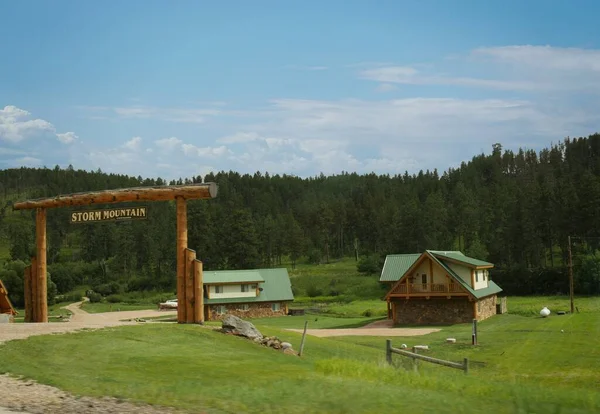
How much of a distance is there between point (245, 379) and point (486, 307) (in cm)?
4171

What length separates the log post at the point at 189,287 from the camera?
2328 cm

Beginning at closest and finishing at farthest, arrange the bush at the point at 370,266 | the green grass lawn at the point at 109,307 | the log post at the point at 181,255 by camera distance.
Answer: the log post at the point at 181,255
the green grass lawn at the point at 109,307
the bush at the point at 370,266

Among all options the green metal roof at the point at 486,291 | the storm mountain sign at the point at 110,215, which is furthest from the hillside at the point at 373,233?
the storm mountain sign at the point at 110,215

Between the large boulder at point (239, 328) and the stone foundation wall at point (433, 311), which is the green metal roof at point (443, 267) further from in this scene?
the large boulder at point (239, 328)

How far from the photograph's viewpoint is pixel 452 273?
4966 centimetres

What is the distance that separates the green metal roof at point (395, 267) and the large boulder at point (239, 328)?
1409 inches

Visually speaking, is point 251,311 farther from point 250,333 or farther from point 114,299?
point 250,333

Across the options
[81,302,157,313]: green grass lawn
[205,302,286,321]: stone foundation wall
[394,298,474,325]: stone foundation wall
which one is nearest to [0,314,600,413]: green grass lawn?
[394,298,474,325]: stone foundation wall

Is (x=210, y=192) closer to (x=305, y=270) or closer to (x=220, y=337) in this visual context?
(x=220, y=337)

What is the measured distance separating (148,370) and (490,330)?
2978 centimetres

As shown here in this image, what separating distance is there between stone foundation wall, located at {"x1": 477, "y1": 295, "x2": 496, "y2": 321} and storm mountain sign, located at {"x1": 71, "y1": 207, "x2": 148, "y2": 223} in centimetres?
3211

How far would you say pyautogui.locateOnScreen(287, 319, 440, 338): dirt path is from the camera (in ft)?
133

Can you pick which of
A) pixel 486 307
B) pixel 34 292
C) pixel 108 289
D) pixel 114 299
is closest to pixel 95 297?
pixel 114 299

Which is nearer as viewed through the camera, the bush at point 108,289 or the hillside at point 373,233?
the hillside at point 373,233
